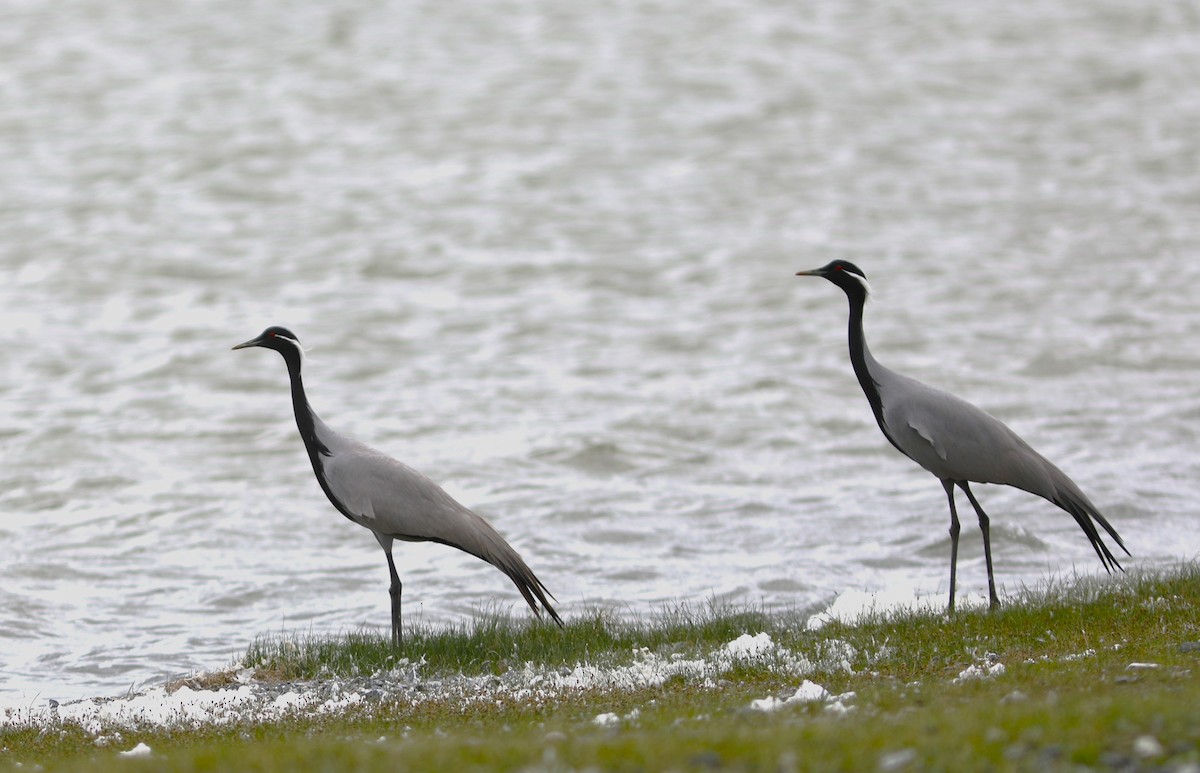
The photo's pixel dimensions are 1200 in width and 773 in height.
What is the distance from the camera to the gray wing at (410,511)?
1391 centimetres

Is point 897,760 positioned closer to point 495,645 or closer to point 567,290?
point 495,645

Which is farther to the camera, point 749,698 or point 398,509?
point 398,509

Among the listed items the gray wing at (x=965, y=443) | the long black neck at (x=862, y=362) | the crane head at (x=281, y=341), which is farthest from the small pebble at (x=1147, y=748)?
the crane head at (x=281, y=341)

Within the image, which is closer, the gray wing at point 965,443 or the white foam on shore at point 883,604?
the gray wing at point 965,443

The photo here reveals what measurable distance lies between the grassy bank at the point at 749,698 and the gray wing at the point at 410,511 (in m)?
0.70

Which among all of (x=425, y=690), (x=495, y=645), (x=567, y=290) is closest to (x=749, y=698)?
(x=425, y=690)

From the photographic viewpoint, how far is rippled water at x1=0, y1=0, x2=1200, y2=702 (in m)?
20.2

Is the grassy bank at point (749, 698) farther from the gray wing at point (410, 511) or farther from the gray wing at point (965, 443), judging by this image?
the gray wing at point (965, 443)

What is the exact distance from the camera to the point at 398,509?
46.0 ft

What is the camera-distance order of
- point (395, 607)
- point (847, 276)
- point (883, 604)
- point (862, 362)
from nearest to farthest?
point (395, 607) → point (862, 362) → point (847, 276) → point (883, 604)

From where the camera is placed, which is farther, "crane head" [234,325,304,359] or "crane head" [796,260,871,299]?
"crane head" [234,325,304,359]

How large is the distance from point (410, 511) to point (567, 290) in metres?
22.2

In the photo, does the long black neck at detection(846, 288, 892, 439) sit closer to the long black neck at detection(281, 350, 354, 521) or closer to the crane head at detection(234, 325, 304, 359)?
the long black neck at detection(281, 350, 354, 521)

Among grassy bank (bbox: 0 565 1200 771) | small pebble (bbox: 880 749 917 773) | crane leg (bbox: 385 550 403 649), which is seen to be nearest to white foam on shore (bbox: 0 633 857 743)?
grassy bank (bbox: 0 565 1200 771)
